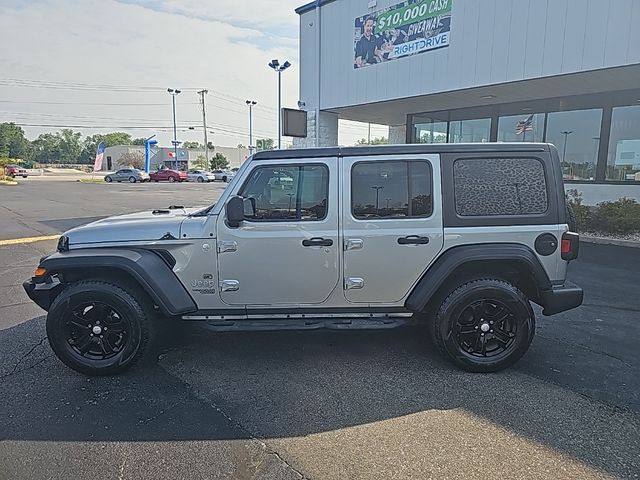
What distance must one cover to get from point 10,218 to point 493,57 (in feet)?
48.8

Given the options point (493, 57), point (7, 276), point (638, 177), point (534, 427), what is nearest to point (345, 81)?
point (493, 57)

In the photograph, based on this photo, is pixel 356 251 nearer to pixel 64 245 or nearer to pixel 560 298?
pixel 560 298

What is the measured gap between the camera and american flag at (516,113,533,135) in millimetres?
14367

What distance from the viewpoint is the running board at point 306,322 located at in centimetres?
387

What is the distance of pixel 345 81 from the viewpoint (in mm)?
15094

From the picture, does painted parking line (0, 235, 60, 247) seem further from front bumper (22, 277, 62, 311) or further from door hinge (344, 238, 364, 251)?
door hinge (344, 238, 364, 251)

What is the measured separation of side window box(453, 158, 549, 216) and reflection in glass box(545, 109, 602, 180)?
11366 mm

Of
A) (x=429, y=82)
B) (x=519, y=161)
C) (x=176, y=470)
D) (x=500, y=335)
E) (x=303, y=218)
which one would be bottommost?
(x=176, y=470)

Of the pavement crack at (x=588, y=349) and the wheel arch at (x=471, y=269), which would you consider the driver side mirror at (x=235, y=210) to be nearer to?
the wheel arch at (x=471, y=269)

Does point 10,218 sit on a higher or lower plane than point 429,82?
lower

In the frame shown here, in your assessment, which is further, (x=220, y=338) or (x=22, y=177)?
(x=22, y=177)

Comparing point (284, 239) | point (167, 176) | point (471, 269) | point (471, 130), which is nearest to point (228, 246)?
point (284, 239)

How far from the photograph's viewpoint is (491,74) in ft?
37.8

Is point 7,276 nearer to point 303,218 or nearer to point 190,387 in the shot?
point 190,387
